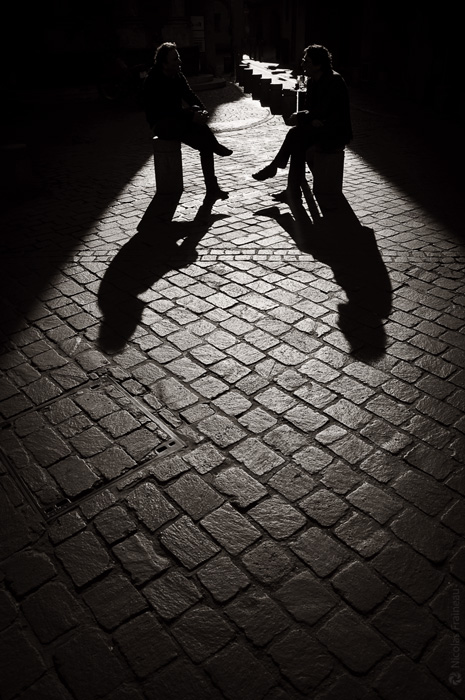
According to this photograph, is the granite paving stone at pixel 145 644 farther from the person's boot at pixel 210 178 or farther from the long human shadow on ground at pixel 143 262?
the person's boot at pixel 210 178

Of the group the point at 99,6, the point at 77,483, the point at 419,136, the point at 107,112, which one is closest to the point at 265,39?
the point at 99,6


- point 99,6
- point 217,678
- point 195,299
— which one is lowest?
point 217,678

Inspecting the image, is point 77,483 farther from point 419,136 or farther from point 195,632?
point 419,136

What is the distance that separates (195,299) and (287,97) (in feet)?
32.0

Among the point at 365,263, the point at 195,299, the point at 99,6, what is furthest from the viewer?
the point at 99,6

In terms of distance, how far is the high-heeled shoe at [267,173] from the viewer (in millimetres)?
7234

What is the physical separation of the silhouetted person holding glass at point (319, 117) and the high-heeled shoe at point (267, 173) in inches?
8.4

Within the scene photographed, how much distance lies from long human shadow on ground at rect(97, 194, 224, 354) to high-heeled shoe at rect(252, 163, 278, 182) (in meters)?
0.95

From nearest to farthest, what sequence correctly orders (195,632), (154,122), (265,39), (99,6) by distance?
(195,632) → (154,122) → (99,6) → (265,39)

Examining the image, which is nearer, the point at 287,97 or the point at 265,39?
the point at 287,97

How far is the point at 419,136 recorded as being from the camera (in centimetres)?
1034

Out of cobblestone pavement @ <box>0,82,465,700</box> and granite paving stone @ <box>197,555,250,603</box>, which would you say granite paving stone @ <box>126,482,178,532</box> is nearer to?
cobblestone pavement @ <box>0,82,465,700</box>


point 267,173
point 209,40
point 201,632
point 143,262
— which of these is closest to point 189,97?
point 267,173

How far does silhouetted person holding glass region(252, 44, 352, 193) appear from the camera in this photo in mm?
6328
